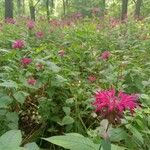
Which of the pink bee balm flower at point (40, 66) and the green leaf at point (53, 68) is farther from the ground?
the green leaf at point (53, 68)

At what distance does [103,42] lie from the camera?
22.6 ft

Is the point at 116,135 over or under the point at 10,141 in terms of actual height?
under

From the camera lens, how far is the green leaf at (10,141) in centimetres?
164

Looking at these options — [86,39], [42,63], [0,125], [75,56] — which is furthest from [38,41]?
[0,125]

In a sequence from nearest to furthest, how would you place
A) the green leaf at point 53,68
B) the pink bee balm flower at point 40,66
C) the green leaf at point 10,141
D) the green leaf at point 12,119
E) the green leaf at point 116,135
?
the green leaf at point 10,141 → the green leaf at point 116,135 → the green leaf at point 12,119 → the green leaf at point 53,68 → the pink bee balm flower at point 40,66

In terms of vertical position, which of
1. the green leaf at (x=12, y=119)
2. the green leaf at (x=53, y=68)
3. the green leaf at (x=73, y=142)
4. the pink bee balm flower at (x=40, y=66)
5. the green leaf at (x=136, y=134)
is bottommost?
the green leaf at (x=12, y=119)

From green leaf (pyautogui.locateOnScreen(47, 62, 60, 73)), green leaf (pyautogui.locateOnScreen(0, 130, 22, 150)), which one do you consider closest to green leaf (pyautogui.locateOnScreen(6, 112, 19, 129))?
green leaf (pyautogui.locateOnScreen(47, 62, 60, 73))

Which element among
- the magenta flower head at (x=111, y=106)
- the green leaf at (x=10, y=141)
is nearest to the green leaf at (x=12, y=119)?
the green leaf at (x=10, y=141)

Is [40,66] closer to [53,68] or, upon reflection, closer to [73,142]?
[53,68]

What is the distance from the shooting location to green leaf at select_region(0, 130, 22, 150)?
1640 millimetres

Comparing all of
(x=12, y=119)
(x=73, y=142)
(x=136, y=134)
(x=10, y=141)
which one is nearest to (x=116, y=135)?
(x=136, y=134)

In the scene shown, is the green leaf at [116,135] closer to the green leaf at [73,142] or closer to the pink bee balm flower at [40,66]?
the green leaf at [73,142]

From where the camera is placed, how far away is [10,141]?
1.70 m

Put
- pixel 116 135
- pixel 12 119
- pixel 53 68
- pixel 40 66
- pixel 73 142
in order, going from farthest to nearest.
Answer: pixel 40 66, pixel 53 68, pixel 12 119, pixel 116 135, pixel 73 142
